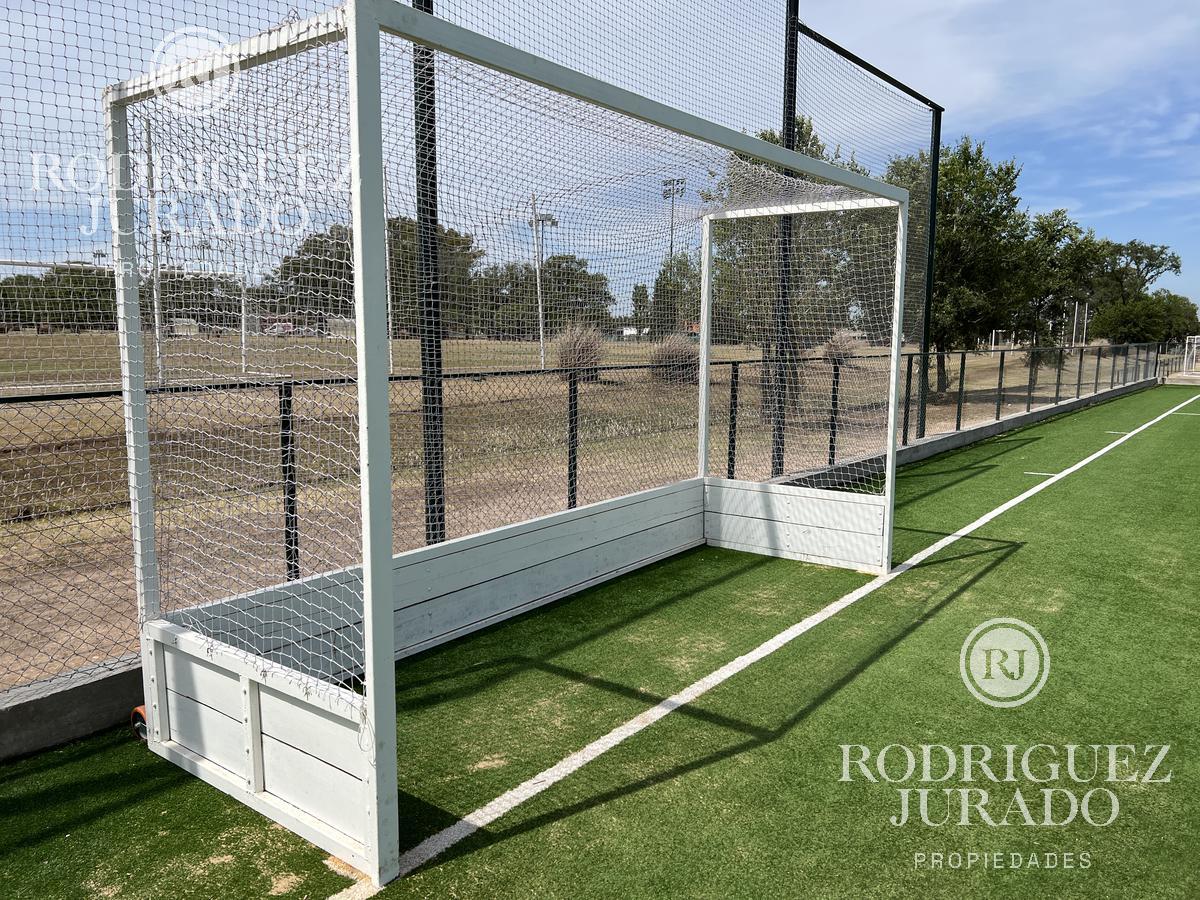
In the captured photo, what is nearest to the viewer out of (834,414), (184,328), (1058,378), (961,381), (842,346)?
(184,328)

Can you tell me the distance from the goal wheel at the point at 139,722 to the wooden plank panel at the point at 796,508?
425 cm

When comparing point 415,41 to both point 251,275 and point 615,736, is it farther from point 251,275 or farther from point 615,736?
point 615,736

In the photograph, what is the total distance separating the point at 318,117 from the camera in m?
3.17

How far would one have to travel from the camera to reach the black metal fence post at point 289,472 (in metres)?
3.90

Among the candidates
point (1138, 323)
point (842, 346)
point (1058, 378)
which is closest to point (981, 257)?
point (1058, 378)

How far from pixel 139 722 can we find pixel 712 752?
235 centimetres

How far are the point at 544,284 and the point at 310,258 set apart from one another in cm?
218

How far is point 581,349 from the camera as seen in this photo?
6.21m

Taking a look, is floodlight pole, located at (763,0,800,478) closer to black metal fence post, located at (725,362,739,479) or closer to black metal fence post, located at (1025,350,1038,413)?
black metal fence post, located at (725,362,739,479)

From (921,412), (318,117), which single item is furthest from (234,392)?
(921,412)

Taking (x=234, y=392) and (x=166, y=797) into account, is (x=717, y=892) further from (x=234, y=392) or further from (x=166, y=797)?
(x=234, y=392)

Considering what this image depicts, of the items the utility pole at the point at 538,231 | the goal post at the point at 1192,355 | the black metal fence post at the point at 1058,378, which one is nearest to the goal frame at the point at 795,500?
the utility pole at the point at 538,231

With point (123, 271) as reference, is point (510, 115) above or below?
above

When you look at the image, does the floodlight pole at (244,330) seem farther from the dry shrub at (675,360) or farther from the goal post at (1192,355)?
the goal post at (1192,355)
